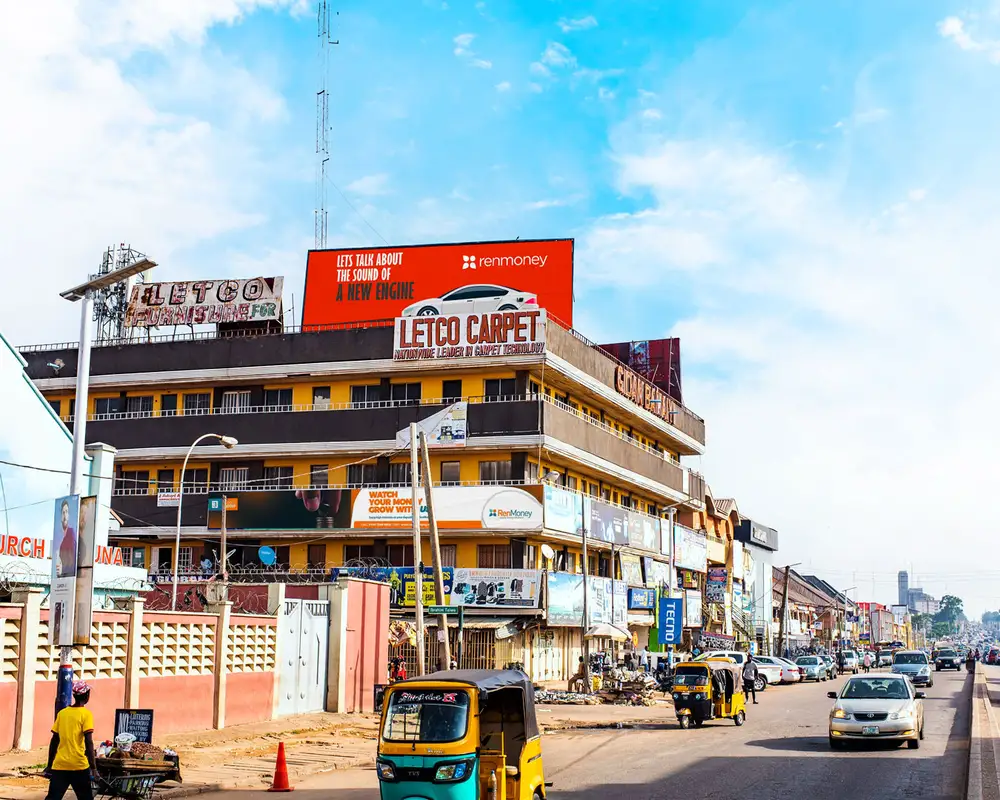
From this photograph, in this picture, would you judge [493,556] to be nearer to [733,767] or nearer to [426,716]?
[733,767]

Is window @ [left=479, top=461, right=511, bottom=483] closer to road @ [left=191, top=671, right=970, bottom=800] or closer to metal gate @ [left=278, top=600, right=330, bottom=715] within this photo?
metal gate @ [left=278, top=600, right=330, bottom=715]

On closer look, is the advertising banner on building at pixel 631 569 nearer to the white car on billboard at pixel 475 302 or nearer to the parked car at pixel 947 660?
the white car on billboard at pixel 475 302

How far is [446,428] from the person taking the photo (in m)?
52.6

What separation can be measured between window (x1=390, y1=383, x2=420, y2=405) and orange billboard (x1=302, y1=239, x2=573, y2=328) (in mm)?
3651

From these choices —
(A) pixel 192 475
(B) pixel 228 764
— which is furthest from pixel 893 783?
(A) pixel 192 475

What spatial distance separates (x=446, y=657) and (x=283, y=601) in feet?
15.5

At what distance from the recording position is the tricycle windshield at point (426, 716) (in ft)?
46.0

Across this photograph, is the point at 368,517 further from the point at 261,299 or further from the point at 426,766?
the point at 426,766

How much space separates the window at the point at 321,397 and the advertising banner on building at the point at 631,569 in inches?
703

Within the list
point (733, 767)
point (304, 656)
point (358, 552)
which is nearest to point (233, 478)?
point (358, 552)

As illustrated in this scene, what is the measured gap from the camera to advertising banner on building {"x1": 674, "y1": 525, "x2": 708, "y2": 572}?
7169cm

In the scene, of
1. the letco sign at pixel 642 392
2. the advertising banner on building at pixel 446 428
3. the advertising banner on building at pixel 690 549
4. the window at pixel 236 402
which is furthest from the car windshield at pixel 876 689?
A: the advertising banner on building at pixel 690 549

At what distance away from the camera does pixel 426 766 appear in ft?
45.2

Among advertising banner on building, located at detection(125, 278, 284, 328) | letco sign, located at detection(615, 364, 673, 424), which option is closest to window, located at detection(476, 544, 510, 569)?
letco sign, located at detection(615, 364, 673, 424)
